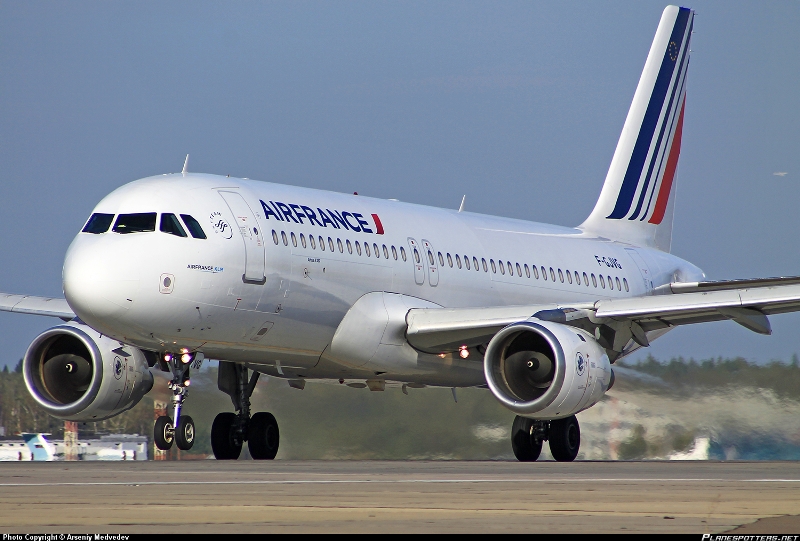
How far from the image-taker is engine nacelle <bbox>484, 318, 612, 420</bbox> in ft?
54.0

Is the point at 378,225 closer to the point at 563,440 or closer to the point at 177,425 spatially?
the point at 563,440

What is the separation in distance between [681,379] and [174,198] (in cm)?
1017

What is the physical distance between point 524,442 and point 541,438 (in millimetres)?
279

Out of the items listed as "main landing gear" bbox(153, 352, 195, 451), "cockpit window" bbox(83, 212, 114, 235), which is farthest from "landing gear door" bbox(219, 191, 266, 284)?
"cockpit window" bbox(83, 212, 114, 235)

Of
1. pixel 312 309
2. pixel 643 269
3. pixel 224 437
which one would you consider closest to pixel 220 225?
pixel 312 309

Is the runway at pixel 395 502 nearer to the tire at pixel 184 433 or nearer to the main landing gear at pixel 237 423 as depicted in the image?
the tire at pixel 184 433

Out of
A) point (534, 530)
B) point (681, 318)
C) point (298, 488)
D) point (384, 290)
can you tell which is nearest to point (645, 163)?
point (681, 318)

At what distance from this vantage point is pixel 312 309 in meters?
17.1

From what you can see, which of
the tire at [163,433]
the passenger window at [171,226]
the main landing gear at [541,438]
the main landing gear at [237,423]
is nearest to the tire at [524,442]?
the main landing gear at [541,438]

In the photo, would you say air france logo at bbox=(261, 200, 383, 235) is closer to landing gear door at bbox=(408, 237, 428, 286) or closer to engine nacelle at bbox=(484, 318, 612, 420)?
landing gear door at bbox=(408, 237, 428, 286)

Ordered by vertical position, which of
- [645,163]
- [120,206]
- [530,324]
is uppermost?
[645,163]

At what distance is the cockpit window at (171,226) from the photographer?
15.8 meters

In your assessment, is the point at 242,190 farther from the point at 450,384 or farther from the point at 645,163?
the point at 645,163

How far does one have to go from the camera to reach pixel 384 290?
18.4m
